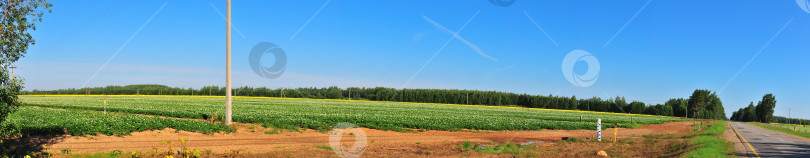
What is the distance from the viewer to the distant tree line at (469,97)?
118m

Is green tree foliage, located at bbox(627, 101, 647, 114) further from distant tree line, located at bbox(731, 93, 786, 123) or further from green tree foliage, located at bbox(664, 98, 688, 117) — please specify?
distant tree line, located at bbox(731, 93, 786, 123)

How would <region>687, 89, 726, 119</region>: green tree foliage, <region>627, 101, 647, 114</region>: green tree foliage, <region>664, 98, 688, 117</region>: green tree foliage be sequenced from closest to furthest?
1. <region>687, 89, 726, 119</region>: green tree foliage
2. <region>664, 98, 688, 117</region>: green tree foliage
3. <region>627, 101, 647, 114</region>: green tree foliage

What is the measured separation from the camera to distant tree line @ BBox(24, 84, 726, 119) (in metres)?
118

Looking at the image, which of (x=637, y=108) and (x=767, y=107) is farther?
(x=767, y=107)

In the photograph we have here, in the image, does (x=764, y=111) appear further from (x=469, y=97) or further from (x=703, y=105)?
(x=469, y=97)

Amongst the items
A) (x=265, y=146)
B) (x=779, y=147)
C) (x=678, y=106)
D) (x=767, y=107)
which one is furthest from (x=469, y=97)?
(x=265, y=146)

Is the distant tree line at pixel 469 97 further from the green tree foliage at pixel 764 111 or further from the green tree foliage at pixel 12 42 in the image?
the green tree foliage at pixel 12 42

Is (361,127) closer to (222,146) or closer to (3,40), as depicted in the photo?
(222,146)

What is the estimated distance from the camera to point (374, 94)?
445 feet

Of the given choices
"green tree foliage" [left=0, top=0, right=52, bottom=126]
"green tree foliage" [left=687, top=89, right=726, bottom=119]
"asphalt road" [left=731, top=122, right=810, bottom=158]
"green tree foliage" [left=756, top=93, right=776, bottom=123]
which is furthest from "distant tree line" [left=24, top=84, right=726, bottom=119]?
"green tree foliage" [left=0, top=0, right=52, bottom=126]

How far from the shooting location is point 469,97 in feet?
445

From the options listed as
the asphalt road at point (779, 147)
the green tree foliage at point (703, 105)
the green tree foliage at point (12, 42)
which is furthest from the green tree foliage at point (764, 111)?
the green tree foliage at point (12, 42)

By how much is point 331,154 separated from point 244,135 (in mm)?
7396

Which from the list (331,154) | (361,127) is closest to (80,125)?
(331,154)
